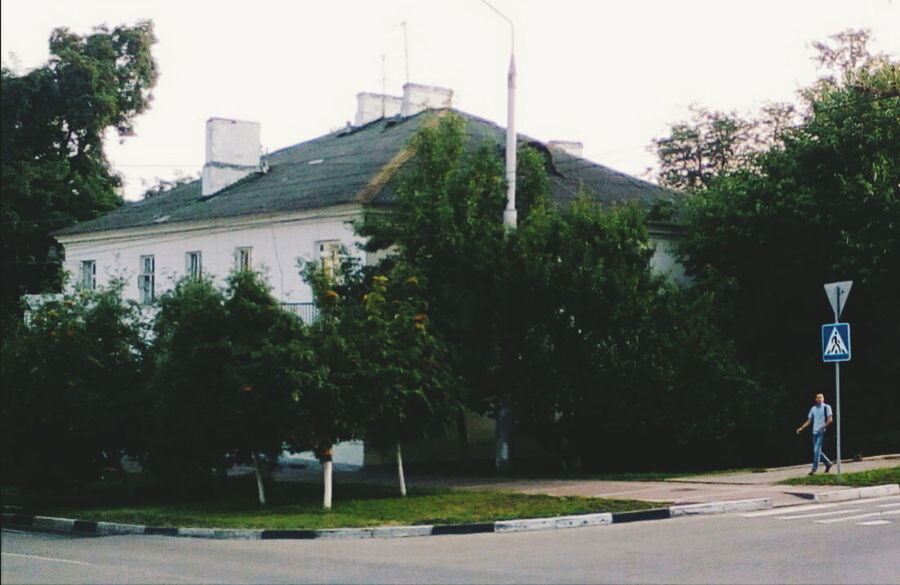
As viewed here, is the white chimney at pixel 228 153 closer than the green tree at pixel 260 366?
No

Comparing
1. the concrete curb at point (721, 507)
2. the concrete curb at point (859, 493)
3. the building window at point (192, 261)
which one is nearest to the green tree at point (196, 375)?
the concrete curb at point (721, 507)

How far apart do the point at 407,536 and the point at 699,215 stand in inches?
722

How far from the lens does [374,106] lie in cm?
4188

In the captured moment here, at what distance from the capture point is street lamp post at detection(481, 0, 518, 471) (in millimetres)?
24547

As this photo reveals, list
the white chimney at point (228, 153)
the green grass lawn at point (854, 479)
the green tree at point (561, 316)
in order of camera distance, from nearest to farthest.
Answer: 1. the green grass lawn at point (854, 479)
2. the green tree at point (561, 316)
3. the white chimney at point (228, 153)

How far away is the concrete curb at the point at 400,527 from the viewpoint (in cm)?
1598

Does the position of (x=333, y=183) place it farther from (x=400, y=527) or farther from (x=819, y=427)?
(x=400, y=527)

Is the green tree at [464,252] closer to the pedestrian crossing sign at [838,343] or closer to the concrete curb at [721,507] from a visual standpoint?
the pedestrian crossing sign at [838,343]

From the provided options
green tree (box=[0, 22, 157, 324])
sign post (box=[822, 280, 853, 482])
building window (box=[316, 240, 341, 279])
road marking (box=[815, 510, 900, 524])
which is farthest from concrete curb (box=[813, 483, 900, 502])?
green tree (box=[0, 22, 157, 324])

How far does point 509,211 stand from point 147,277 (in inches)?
591

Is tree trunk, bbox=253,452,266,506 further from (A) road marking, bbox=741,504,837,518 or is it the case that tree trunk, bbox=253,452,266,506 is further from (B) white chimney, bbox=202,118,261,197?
(B) white chimney, bbox=202,118,261,197

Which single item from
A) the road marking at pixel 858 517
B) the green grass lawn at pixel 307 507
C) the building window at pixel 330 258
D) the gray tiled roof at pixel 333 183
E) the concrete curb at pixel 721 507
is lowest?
the green grass lawn at pixel 307 507

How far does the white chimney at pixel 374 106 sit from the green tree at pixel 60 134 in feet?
32.8

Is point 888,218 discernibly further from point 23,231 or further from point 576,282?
point 23,231
